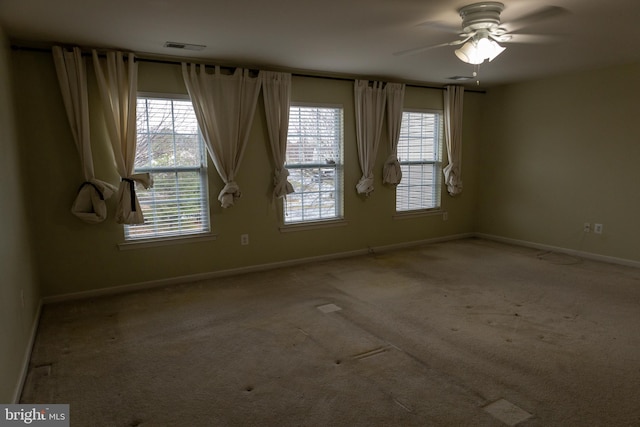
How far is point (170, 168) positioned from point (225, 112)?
0.83 m

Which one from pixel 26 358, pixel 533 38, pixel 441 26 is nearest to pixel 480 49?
pixel 441 26

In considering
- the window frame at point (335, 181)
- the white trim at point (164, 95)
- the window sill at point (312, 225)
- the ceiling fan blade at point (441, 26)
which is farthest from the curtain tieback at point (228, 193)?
the ceiling fan blade at point (441, 26)

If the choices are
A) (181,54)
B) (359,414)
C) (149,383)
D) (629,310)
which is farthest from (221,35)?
(629,310)

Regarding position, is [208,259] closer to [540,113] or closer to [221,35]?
[221,35]

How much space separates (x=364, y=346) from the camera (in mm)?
2887

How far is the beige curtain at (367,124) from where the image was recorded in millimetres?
5158

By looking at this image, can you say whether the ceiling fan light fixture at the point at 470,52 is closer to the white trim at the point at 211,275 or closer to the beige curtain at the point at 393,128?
the beige curtain at the point at 393,128

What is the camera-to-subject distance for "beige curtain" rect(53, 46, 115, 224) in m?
3.55

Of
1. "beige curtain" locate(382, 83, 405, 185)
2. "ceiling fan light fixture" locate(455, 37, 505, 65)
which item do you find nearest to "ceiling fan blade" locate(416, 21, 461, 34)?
"ceiling fan light fixture" locate(455, 37, 505, 65)

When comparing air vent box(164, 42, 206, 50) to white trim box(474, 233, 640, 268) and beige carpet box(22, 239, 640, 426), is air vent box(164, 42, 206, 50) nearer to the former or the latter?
beige carpet box(22, 239, 640, 426)

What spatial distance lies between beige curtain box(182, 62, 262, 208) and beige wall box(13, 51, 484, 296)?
15cm

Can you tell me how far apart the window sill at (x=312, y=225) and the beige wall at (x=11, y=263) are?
101 inches

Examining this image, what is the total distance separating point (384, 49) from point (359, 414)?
10.3 ft

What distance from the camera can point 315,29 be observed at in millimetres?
3180
